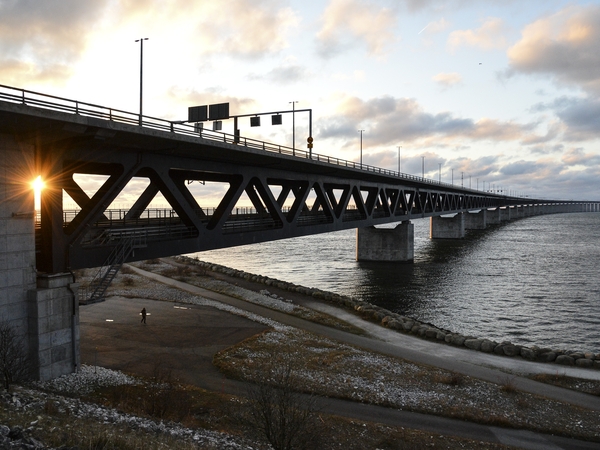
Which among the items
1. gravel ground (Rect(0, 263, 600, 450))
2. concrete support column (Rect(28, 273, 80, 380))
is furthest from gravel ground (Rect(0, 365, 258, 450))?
concrete support column (Rect(28, 273, 80, 380))

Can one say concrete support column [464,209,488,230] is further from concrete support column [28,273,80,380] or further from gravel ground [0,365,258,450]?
gravel ground [0,365,258,450]

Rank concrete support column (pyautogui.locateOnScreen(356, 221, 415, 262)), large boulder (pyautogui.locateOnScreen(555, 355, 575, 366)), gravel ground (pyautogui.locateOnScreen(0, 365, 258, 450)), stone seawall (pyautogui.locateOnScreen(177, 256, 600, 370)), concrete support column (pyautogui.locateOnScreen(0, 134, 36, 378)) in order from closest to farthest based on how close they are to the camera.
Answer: gravel ground (pyautogui.locateOnScreen(0, 365, 258, 450)) → concrete support column (pyautogui.locateOnScreen(0, 134, 36, 378)) → large boulder (pyautogui.locateOnScreen(555, 355, 575, 366)) → stone seawall (pyautogui.locateOnScreen(177, 256, 600, 370)) → concrete support column (pyautogui.locateOnScreen(356, 221, 415, 262))

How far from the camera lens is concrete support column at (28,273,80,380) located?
1816 cm

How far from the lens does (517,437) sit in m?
15.9

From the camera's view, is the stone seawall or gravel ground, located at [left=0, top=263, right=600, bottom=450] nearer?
gravel ground, located at [left=0, top=263, right=600, bottom=450]

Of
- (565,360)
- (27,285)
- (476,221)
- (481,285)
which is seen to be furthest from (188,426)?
(476,221)

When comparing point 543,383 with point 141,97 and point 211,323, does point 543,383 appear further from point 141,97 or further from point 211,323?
point 141,97

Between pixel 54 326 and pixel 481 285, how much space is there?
157 feet

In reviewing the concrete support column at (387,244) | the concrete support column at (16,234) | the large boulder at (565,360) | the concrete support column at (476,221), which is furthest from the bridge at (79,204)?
the concrete support column at (476,221)

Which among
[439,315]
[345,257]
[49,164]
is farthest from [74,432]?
[345,257]

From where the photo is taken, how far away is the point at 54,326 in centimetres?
1881

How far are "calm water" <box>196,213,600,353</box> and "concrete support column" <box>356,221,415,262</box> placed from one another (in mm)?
2333

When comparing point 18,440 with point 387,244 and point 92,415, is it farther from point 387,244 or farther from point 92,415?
point 387,244

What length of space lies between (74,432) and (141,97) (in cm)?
1865
